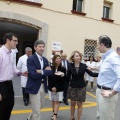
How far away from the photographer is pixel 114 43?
49.0ft

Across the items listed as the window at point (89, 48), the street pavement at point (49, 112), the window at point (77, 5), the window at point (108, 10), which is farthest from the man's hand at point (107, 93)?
the window at point (108, 10)

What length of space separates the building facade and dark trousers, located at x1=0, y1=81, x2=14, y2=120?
7.71m

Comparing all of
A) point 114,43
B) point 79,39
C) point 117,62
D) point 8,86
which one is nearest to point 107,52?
point 117,62

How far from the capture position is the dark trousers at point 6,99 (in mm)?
3915

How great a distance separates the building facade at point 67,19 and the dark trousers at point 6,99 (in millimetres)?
7713

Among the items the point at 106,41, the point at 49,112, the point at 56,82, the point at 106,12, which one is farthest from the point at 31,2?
the point at 106,41

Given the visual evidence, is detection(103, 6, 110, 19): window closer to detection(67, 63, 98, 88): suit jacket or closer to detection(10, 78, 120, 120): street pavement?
detection(10, 78, 120, 120): street pavement

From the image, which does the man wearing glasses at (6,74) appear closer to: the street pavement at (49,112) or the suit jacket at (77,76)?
the street pavement at (49,112)

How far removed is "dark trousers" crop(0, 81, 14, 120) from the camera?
3915 mm

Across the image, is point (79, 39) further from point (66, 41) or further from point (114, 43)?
point (114, 43)

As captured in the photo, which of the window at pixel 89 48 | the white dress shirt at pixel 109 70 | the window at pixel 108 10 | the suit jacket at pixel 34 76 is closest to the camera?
the white dress shirt at pixel 109 70

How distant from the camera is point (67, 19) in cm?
1269

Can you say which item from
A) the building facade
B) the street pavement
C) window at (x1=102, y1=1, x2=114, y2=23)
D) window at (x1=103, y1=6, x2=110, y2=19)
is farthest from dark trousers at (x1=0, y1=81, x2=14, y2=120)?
window at (x1=103, y1=6, x2=110, y2=19)

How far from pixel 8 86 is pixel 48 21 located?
8541 mm
